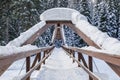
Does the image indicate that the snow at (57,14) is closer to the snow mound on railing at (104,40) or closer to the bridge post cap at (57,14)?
the bridge post cap at (57,14)

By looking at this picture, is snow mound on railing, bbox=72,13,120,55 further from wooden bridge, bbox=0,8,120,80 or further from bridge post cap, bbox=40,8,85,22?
bridge post cap, bbox=40,8,85,22

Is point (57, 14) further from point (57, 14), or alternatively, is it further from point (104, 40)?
point (104, 40)

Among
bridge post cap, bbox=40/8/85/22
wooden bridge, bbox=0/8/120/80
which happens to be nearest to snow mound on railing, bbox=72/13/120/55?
wooden bridge, bbox=0/8/120/80

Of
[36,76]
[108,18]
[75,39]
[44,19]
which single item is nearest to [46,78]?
[36,76]

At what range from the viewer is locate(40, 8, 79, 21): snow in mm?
12414

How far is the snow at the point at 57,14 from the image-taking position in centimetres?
1241

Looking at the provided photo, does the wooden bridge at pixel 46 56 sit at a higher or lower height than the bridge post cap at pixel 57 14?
lower

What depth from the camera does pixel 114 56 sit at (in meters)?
2.17

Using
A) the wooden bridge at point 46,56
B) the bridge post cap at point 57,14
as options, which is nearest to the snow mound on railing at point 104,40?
the wooden bridge at point 46,56

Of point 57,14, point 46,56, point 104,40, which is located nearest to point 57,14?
point 57,14

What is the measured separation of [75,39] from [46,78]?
37.3 meters

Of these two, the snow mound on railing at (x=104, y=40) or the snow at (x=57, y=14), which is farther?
the snow at (x=57, y=14)

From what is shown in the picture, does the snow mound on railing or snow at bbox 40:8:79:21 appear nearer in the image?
the snow mound on railing

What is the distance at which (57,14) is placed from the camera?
1306cm
